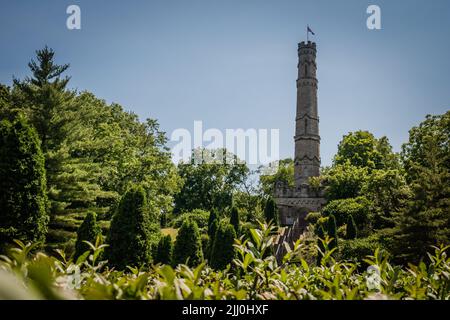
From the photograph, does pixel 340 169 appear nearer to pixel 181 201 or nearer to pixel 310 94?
pixel 310 94

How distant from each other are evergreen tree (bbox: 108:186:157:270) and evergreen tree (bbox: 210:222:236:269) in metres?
5.32

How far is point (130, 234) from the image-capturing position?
41.5ft

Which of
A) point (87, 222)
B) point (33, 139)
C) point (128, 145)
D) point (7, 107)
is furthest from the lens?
point (128, 145)

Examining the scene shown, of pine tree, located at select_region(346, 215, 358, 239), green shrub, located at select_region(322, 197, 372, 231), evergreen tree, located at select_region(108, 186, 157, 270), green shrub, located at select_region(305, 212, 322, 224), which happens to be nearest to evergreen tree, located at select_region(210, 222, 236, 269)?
evergreen tree, located at select_region(108, 186, 157, 270)

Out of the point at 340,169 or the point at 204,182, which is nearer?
the point at 340,169

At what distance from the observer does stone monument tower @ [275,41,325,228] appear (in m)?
45.4

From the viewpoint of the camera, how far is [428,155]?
2089 cm

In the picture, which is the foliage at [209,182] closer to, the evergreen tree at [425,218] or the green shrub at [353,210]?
the green shrub at [353,210]

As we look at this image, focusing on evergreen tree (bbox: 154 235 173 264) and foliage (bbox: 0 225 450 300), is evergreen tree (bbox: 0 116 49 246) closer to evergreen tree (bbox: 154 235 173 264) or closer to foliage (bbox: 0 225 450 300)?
evergreen tree (bbox: 154 235 173 264)

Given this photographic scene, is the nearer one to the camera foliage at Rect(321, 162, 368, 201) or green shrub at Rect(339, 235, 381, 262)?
green shrub at Rect(339, 235, 381, 262)

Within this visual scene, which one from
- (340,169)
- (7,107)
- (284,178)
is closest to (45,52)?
(7,107)

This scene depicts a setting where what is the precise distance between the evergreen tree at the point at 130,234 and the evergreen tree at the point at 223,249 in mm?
5320

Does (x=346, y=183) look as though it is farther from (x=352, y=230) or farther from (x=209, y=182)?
(x=209, y=182)
